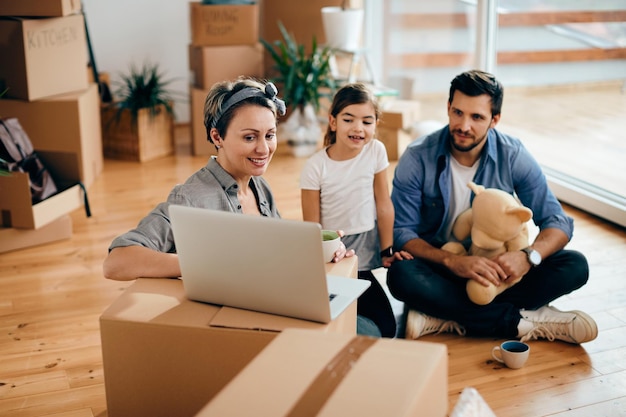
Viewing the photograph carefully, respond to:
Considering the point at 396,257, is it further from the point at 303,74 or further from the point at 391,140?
the point at 303,74

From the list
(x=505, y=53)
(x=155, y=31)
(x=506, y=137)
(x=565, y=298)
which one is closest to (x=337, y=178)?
(x=506, y=137)

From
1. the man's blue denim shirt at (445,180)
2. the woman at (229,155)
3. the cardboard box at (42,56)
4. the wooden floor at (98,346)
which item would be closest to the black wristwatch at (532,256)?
the man's blue denim shirt at (445,180)

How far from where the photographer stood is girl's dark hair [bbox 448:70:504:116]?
8.38ft

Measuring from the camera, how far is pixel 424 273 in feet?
8.49

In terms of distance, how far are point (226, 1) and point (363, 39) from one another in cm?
167

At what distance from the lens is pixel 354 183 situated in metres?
2.57

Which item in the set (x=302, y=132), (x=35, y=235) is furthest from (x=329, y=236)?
(x=302, y=132)

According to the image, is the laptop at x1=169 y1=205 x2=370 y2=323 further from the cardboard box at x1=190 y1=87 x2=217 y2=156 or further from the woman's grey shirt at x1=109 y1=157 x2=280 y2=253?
the cardboard box at x1=190 y1=87 x2=217 y2=156

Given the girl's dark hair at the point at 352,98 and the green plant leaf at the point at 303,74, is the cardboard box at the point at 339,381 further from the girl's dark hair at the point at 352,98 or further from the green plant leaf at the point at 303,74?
the green plant leaf at the point at 303,74

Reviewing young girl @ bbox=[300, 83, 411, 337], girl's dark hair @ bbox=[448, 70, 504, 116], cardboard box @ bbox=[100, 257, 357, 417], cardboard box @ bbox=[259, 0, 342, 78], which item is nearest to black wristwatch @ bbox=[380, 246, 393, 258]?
young girl @ bbox=[300, 83, 411, 337]

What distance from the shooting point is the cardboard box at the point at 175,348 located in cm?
148

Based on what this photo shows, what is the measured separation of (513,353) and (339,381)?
4.47 feet

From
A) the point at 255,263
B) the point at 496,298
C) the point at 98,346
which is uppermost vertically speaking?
the point at 255,263

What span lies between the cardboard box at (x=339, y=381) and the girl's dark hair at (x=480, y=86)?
1.52 meters
